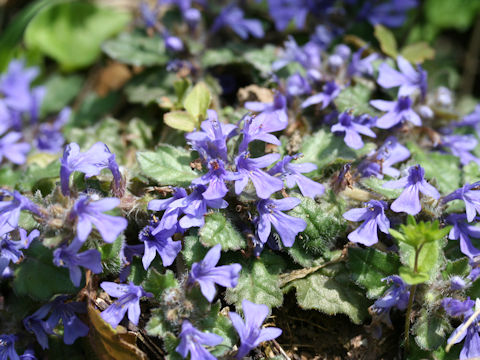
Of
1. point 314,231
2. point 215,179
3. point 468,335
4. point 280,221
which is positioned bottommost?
point 468,335

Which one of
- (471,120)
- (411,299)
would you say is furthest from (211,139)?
(471,120)

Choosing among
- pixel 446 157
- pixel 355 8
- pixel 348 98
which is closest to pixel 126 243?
pixel 348 98

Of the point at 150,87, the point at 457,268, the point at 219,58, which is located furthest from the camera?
the point at 150,87

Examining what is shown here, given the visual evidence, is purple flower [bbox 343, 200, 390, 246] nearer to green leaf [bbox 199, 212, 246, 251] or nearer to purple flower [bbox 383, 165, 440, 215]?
purple flower [bbox 383, 165, 440, 215]

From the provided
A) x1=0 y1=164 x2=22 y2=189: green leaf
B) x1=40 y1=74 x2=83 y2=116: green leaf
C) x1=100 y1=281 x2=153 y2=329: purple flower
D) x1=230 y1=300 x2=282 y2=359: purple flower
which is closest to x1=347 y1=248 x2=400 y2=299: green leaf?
x1=230 y1=300 x2=282 y2=359: purple flower

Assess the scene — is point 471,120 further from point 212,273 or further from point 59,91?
point 59,91

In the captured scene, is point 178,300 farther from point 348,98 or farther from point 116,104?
point 116,104

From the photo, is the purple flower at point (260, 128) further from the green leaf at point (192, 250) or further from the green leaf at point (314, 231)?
the green leaf at point (192, 250)
